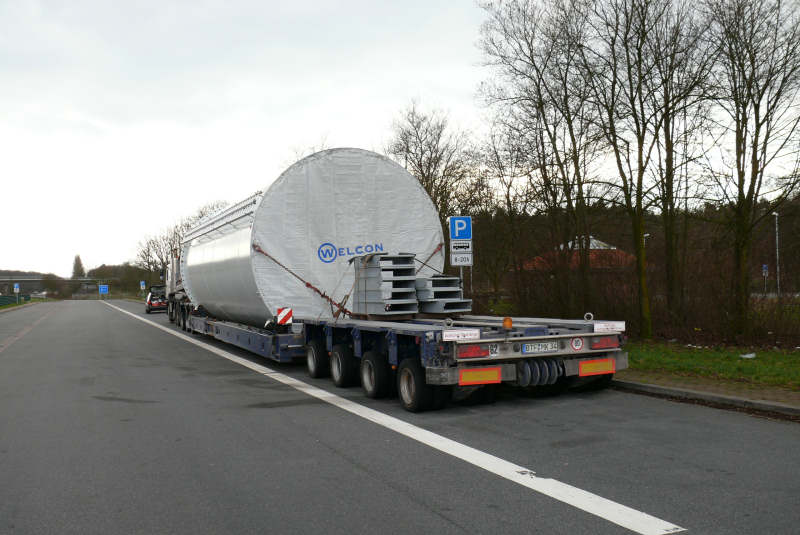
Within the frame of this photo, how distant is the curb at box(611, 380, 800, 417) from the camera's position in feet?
24.6

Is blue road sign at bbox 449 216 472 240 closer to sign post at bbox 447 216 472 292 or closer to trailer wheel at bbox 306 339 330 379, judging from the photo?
sign post at bbox 447 216 472 292

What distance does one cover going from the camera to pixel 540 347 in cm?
828

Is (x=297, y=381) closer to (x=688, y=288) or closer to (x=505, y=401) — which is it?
(x=505, y=401)

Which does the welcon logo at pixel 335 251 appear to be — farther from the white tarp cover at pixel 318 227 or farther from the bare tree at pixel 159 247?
the bare tree at pixel 159 247

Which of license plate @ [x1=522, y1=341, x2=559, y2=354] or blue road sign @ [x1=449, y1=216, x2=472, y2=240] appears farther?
blue road sign @ [x1=449, y1=216, x2=472, y2=240]

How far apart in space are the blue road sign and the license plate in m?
4.39

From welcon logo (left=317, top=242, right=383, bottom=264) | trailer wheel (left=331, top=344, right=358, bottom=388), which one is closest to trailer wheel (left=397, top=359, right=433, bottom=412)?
trailer wheel (left=331, top=344, right=358, bottom=388)

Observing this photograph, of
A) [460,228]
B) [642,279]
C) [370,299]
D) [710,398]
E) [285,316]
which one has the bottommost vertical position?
Answer: [710,398]

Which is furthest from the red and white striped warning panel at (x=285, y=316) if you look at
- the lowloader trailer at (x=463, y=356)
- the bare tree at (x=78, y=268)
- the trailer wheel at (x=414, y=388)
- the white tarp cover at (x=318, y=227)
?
the bare tree at (x=78, y=268)

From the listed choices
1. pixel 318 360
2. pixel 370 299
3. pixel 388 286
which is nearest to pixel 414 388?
pixel 388 286

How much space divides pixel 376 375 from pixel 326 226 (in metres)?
4.04

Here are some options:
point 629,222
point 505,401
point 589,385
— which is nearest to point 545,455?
point 505,401

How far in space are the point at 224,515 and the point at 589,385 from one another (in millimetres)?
6345

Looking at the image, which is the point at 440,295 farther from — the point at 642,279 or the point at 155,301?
the point at 155,301
